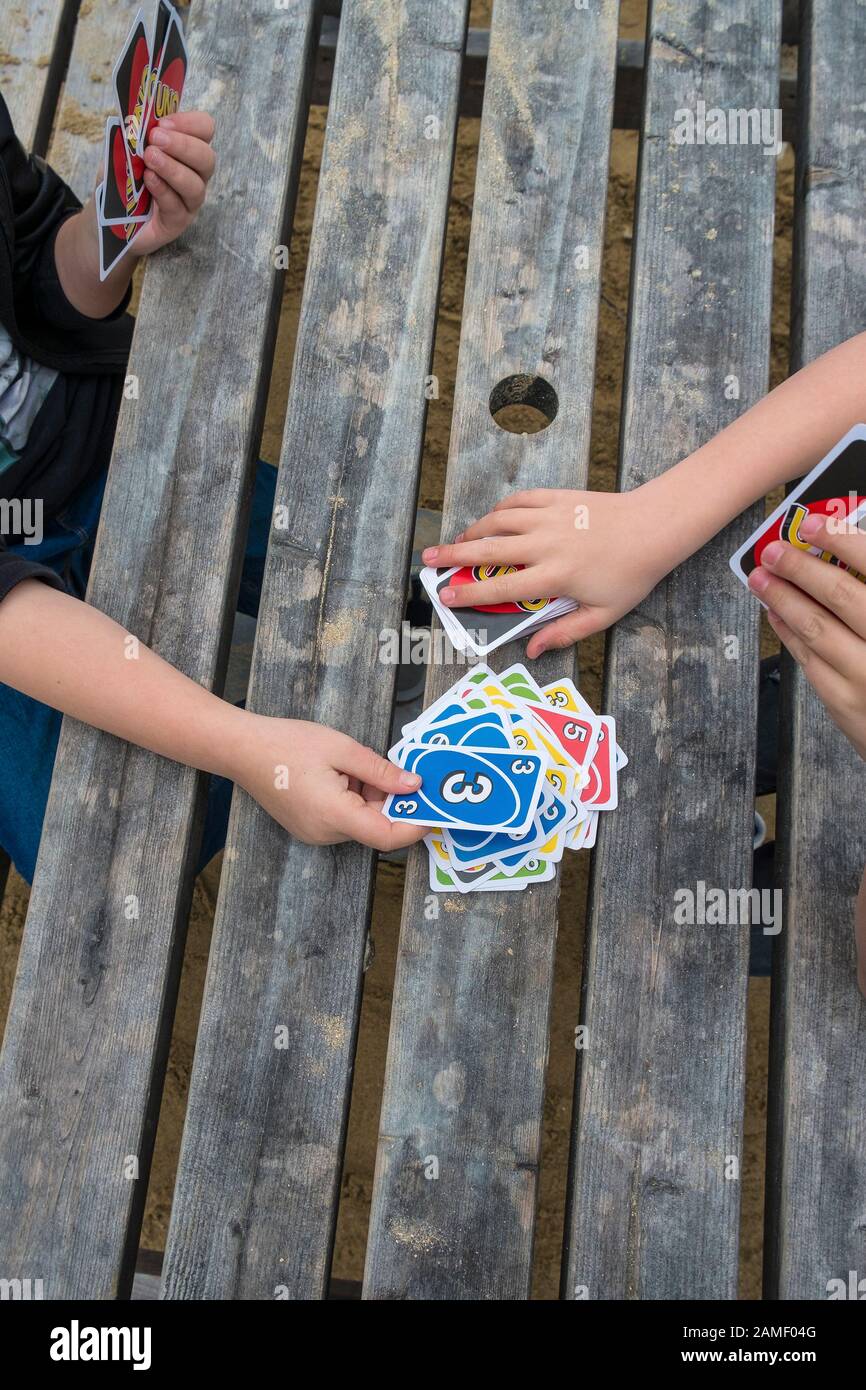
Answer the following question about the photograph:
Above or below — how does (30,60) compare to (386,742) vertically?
above

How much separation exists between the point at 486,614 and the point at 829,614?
423 millimetres

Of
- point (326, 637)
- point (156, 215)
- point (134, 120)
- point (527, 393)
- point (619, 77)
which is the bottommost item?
point (326, 637)

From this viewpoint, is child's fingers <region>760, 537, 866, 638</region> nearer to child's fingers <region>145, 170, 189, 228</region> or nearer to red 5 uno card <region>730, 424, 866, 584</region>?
red 5 uno card <region>730, 424, 866, 584</region>

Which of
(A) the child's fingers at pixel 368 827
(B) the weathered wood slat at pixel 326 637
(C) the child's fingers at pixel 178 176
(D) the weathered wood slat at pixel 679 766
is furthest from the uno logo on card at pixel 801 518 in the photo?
(C) the child's fingers at pixel 178 176

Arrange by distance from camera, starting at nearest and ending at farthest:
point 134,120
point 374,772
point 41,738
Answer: point 374,772, point 134,120, point 41,738

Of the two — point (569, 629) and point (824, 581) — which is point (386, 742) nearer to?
point (569, 629)

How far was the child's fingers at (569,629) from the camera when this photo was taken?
1352 millimetres

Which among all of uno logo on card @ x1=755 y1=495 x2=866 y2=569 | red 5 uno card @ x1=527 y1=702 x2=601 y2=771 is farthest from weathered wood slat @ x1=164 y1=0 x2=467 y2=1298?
uno logo on card @ x1=755 y1=495 x2=866 y2=569

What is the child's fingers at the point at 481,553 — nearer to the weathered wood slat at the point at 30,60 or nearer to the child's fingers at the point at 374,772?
the child's fingers at the point at 374,772

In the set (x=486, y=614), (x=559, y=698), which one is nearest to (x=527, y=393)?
(x=486, y=614)

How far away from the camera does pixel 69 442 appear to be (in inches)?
63.0

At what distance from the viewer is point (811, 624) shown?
1.23 m

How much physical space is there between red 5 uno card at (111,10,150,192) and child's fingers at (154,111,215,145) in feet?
0.10

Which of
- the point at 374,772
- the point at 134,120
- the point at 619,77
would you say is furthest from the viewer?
the point at 619,77
